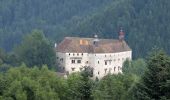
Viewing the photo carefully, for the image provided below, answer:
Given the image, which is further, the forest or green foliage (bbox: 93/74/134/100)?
green foliage (bbox: 93/74/134/100)

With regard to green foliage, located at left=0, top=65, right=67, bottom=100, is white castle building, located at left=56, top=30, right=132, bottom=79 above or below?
above

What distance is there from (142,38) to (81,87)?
91.4m

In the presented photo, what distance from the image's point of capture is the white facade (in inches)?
3100

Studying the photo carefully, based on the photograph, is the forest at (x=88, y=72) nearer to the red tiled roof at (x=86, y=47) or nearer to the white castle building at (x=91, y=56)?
the white castle building at (x=91, y=56)

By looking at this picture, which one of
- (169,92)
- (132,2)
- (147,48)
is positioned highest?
(132,2)

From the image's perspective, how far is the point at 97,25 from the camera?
139 metres

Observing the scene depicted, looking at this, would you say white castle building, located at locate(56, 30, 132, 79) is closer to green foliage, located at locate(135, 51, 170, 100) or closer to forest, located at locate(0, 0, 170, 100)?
forest, located at locate(0, 0, 170, 100)

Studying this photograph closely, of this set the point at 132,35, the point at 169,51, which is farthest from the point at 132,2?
the point at 169,51

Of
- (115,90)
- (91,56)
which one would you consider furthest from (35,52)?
(115,90)

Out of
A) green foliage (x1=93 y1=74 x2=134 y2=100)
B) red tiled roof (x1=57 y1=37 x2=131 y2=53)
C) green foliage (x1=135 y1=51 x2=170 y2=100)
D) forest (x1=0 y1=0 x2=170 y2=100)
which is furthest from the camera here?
red tiled roof (x1=57 y1=37 x2=131 y2=53)

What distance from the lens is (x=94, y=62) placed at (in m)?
79.6

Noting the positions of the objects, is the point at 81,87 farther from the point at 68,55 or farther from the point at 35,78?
the point at 68,55

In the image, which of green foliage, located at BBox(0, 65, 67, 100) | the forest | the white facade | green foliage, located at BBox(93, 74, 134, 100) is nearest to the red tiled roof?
the white facade

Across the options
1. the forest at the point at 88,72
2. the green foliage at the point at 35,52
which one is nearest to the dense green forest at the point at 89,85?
the forest at the point at 88,72
